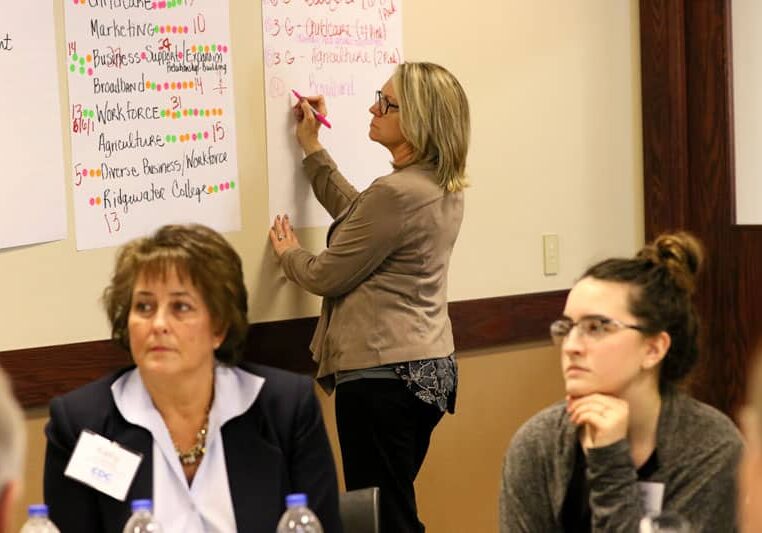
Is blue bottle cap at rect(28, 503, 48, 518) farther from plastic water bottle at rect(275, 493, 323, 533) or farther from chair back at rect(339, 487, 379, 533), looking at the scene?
chair back at rect(339, 487, 379, 533)

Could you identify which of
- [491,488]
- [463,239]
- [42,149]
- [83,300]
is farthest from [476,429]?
[42,149]

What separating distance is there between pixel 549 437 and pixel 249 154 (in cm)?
159

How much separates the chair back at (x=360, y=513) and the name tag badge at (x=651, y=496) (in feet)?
1.93

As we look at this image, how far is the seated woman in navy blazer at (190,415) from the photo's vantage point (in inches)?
92.9

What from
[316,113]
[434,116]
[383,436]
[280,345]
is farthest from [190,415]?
[316,113]

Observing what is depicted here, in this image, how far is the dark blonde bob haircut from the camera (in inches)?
98.1

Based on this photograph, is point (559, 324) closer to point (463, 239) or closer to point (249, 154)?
point (249, 154)

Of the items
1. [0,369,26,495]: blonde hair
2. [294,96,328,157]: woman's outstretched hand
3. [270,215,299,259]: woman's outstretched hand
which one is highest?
[294,96,328,157]: woman's outstretched hand

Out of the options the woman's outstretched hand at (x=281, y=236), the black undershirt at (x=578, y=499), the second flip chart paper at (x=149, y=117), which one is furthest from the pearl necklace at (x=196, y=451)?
the woman's outstretched hand at (x=281, y=236)

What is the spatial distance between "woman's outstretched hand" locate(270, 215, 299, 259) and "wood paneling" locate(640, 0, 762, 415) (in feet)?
6.18

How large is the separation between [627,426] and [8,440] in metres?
1.57

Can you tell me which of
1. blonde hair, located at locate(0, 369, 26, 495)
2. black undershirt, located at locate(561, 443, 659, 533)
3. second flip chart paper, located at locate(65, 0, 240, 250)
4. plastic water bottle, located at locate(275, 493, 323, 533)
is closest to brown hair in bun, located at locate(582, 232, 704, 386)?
black undershirt, located at locate(561, 443, 659, 533)

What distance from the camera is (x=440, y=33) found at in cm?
425

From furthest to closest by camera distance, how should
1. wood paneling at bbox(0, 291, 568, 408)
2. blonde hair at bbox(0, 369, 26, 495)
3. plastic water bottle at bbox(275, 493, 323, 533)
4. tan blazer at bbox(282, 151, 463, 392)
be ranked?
tan blazer at bbox(282, 151, 463, 392) < wood paneling at bbox(0, 291, 568, 408) < plastic water bottle at bbox(275, 493, 323, 533) < blonde hair at bbox(0, 369, 26, 495)
